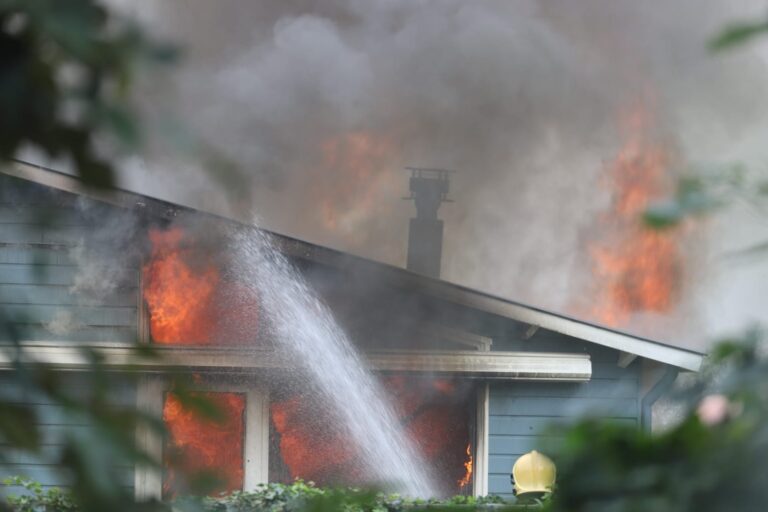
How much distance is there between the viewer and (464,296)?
28.5 feet

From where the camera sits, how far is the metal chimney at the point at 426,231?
12.2 meters

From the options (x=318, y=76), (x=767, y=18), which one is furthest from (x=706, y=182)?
(x=318, y=76)

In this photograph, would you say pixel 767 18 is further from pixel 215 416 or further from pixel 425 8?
pixel 425 8

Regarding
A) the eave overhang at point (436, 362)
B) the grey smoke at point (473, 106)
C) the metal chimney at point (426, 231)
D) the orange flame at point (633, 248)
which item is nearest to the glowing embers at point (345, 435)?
the eave overhang at point (436, 362)

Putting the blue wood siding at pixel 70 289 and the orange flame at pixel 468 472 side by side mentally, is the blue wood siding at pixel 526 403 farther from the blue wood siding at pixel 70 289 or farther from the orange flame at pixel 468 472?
the blue wood siding at pixel 70 289

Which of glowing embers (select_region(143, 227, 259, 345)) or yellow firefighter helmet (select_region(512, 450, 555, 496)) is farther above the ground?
glowing embers (select_region(143, 227, 259, 345))

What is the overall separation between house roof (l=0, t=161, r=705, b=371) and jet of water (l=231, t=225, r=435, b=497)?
0.23 metres

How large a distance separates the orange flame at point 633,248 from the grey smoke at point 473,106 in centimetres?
35

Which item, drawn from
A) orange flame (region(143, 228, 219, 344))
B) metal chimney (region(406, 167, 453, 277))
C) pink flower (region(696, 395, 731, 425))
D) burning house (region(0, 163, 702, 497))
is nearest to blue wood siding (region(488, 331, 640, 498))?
burning house (region(0, 163, 702, 497))

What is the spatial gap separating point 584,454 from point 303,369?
769 cm

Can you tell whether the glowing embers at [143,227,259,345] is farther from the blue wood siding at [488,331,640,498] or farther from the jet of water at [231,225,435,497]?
the blue wood siding at [488,331,640,498]

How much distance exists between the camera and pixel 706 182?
111 centimetres

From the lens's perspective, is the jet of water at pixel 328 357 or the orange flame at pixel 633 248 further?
the orange flame at pixel 633 248

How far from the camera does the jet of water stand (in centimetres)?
859
